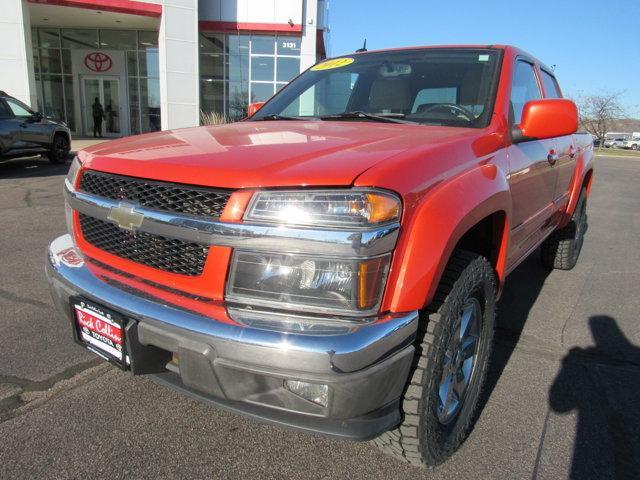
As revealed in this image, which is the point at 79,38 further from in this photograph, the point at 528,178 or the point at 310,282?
the point at 310,282

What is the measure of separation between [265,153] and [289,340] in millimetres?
724

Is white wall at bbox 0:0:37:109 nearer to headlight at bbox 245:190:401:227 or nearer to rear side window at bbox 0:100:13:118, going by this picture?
rear side window at bbox 0:100:13:118

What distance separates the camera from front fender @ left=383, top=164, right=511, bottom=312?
5.49 feet

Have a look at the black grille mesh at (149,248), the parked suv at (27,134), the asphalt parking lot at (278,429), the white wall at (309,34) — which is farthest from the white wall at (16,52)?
the black grille mesh at (149,248)

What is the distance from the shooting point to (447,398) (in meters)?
2.16

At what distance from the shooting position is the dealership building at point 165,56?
17.8m

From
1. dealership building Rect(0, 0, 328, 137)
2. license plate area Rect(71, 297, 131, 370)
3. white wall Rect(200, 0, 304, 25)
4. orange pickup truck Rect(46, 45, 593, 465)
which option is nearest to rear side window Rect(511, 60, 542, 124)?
orange pickup truck Rect(46, 45, 593, 465)

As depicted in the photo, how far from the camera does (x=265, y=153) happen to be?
6.16 ft

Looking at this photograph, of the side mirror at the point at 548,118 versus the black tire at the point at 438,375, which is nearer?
the black tire at the point at 438,375

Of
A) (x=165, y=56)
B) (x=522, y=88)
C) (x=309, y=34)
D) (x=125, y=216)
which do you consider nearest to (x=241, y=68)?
(x=309, y=34)

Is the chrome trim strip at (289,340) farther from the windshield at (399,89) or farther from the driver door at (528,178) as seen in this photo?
the windshield at (399,89)

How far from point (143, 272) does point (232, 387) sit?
621 mm

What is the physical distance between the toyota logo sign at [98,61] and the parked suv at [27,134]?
9956mm

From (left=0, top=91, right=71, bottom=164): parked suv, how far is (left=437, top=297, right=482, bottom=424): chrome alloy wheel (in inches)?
416
